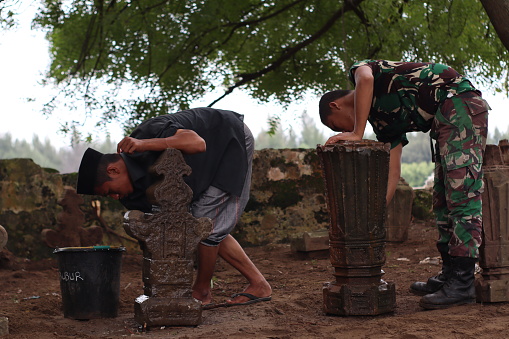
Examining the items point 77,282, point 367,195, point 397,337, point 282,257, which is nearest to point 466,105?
point 367,195

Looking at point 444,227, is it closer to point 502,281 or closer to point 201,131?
point 502,281

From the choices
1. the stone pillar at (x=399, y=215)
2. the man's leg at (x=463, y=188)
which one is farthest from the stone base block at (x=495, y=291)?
the stone pillar at (x=399, y=215)

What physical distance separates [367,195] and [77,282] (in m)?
1.91

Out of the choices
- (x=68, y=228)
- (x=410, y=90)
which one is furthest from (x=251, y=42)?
(x=410, y=90)

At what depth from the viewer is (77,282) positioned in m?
3.83

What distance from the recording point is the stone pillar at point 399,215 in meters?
6.51

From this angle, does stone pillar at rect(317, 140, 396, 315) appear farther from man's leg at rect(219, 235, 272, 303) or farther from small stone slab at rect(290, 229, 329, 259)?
small stone slab at rect(290, 229, 329, 259)

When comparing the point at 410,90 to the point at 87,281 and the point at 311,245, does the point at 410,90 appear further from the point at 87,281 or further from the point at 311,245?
the point at 311,245

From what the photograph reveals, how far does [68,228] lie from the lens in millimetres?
5742

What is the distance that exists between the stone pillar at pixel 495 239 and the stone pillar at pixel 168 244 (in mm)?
1659

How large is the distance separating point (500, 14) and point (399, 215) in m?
2.68

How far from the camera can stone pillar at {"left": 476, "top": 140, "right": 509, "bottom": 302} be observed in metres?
3.38

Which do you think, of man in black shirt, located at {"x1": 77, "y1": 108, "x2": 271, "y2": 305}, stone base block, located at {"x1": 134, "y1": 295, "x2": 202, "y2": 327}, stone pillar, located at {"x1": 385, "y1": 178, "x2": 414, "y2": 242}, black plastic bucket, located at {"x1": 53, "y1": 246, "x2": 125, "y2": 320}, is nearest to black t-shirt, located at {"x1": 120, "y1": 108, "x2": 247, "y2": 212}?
man in black shirt, located at {"x1": 77, "y1": 108, "x2": 271, "y2": 305}

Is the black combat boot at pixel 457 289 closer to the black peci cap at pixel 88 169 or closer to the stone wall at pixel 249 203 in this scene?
the black peci cap at pixel 88 169
